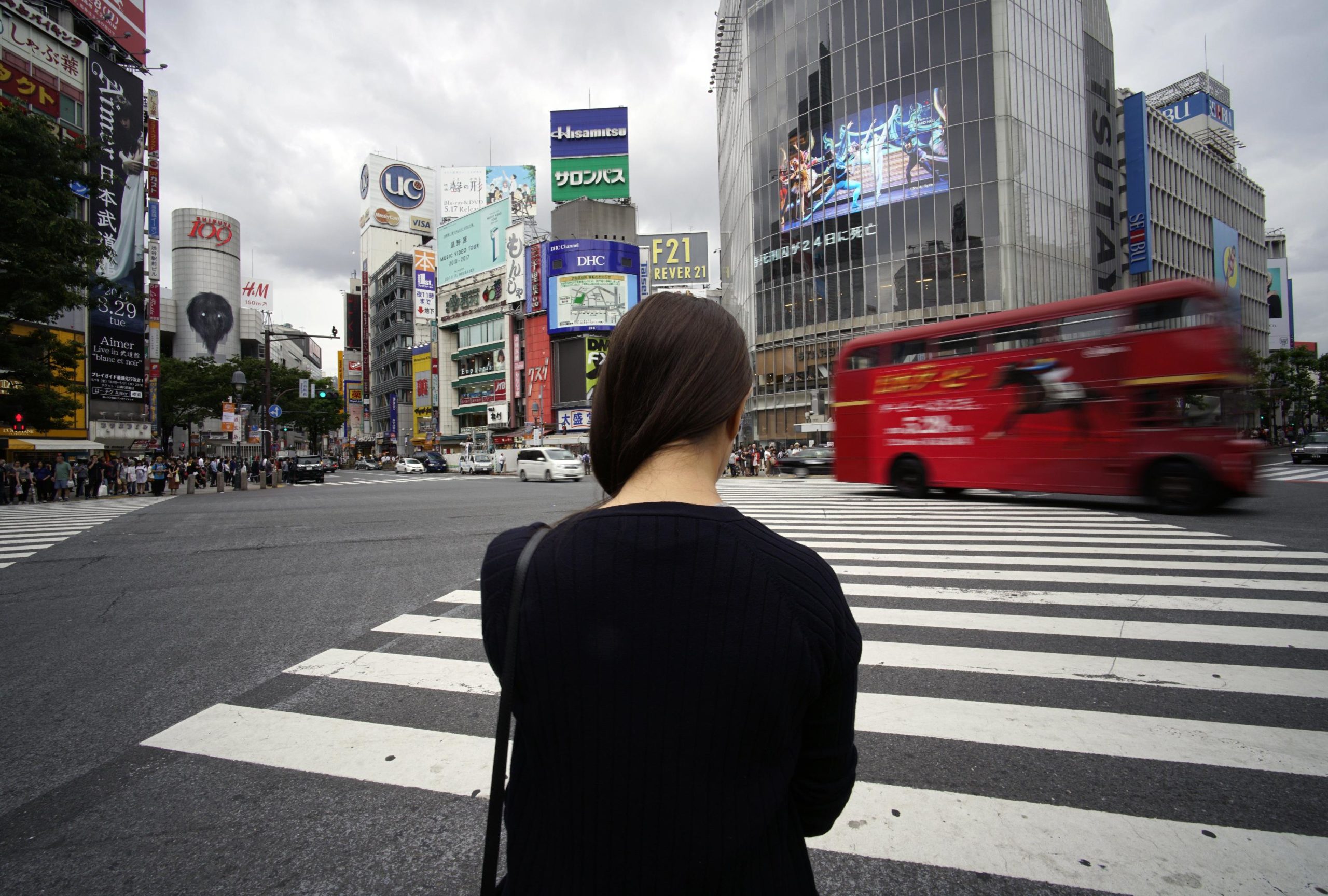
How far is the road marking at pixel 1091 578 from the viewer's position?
6.03 metres

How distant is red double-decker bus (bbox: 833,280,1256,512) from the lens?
10.8 meters

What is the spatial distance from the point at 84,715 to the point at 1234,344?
14.5m

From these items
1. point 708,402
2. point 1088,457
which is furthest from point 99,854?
point 1088,457

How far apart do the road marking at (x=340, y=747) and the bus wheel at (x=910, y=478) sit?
44.0 ft

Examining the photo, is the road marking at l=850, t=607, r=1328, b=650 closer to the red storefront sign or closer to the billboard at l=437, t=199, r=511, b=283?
the red storefront sign

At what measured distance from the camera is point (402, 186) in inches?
3839

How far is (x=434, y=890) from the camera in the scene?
221 centimetres

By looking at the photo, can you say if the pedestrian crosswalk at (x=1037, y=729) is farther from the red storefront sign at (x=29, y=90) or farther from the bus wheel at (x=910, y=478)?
the red storefront sign at (x=29, y=90)

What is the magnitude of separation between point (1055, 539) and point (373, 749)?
8.62m

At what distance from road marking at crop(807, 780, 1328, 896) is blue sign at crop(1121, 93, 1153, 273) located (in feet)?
199

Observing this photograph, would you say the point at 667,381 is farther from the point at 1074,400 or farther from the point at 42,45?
the point at 42,45

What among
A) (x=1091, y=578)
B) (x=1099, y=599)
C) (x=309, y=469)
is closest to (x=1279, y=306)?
(x=1091, y=578)

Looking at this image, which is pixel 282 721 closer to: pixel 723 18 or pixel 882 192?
pixel 882 192

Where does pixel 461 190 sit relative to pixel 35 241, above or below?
above
